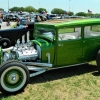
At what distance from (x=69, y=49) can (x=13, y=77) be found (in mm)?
1666

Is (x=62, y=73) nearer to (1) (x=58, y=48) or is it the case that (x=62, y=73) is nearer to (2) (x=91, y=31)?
(1) (x=58, y=48)

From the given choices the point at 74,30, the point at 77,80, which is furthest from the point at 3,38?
the point at 77,80

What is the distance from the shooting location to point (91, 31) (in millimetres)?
5375

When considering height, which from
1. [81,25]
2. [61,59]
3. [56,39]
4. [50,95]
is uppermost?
[81,25]

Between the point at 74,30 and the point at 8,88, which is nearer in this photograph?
the point at 8,88

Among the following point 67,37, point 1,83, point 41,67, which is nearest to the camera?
point 1,83

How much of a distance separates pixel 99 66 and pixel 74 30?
1178mm

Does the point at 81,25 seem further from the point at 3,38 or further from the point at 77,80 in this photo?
the point at 3,38

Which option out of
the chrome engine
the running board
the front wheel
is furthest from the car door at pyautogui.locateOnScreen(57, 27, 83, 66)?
the front wheel

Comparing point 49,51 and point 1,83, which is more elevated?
point 49,51

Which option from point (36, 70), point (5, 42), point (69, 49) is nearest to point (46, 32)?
point (69, 49)

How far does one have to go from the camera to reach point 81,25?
5.15m

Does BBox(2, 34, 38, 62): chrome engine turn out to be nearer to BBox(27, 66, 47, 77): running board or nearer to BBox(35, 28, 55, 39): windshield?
BBox(27, 66, 47, 77): running board

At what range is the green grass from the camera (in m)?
4.04
